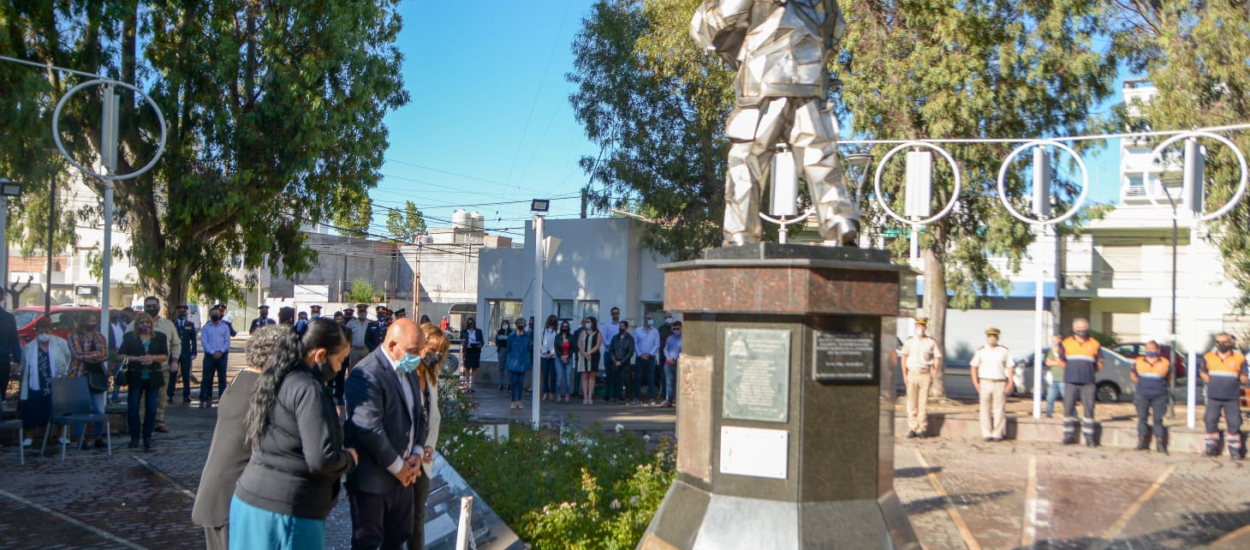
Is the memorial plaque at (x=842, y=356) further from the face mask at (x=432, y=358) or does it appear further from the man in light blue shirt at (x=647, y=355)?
the man in light blue shirt at (x=647, y=355)

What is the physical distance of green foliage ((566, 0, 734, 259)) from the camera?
24016mm

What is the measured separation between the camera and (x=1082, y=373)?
1330 cm

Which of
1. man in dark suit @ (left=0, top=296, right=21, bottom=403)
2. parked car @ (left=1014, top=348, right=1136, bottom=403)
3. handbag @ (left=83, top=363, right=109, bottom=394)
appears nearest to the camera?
handbag @ (left=83, top=363, right=109, bottom=394)

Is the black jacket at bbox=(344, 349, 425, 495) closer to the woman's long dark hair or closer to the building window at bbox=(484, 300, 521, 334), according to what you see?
the woman's long dark hair

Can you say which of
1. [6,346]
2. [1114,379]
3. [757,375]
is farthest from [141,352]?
[1114,379]

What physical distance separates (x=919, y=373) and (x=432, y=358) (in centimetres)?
939

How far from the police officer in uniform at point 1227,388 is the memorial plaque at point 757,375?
945 centimetres

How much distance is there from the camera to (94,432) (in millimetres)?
12398

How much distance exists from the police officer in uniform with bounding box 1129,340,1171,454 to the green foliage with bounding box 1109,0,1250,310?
4.51 metres

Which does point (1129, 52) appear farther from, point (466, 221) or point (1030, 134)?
point (466, 221)

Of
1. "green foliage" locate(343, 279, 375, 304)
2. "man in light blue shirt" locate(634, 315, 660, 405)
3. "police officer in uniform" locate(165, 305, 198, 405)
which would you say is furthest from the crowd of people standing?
"green foliage" locate(343, 279, 375, 304)

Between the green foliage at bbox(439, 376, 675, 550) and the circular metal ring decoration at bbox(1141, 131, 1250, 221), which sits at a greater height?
the circular metal ring decoration at bbox(1141, 131, 1250, 221)

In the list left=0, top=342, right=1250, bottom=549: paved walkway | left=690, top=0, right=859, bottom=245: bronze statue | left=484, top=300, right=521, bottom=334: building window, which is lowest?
left=0, top=342, right=1250, bottom=549: paved walkway

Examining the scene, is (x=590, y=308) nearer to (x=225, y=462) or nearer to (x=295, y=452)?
Answer: (x=225, y=462)
